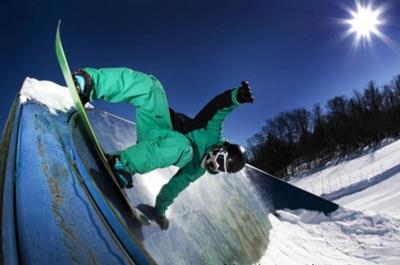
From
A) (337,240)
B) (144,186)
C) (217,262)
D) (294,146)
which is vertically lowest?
(217,262)

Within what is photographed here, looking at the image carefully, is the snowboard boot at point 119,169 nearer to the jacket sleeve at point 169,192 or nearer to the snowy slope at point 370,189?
the jacket sleeve at point 169,192

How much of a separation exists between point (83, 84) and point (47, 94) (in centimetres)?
55

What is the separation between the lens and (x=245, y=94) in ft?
9.02

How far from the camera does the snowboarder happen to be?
247cm

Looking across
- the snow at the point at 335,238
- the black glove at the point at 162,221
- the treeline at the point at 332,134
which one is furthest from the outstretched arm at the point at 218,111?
the treeline at the point at 332,134

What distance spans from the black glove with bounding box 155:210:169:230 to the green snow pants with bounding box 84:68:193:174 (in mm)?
526

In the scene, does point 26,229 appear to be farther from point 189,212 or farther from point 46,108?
point 189,212

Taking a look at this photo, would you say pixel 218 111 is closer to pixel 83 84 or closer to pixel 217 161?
pixel 217 161

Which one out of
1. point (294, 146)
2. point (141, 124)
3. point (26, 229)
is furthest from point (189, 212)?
point (294, 146)

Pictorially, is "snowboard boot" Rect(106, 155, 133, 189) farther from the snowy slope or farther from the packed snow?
the snowy slope

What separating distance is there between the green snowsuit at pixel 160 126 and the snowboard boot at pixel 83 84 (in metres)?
0.06

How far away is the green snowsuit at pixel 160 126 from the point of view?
247 cm

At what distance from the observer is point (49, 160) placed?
1933mm

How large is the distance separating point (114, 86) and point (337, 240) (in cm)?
371
